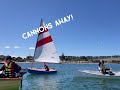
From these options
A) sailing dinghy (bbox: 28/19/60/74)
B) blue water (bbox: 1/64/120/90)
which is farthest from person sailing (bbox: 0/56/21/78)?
sailing dinghy (bbox: 28/19/60/74)

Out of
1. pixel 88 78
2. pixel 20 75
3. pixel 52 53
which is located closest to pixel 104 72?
pixel 88 78

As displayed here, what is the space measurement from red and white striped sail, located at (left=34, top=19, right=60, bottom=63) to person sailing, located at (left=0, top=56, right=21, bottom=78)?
2968 centimetres

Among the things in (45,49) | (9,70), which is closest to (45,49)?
(45,49)

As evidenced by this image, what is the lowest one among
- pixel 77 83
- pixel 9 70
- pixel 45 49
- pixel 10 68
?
pixel 77 83

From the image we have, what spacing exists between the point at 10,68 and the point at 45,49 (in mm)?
30840

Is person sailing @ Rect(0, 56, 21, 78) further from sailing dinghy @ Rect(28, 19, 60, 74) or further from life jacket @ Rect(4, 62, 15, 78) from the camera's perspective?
sailing dinghy @ Rect(28, 19, 60, 74)

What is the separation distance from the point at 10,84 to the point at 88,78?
2045 cm

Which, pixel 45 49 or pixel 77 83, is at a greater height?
pixel 45 49

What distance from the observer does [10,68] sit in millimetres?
20781

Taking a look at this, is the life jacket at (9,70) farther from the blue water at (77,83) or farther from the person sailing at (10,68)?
the blue water at (77,83)

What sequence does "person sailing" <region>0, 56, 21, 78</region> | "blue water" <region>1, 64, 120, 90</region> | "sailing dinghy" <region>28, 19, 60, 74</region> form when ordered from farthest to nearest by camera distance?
"sailing dinghy" <region>28, 19, 60, 74</region> → "blue water" <region>1, 64, 120, 90</region> → "person sailing" <region>0, 56, 21, 78</region>

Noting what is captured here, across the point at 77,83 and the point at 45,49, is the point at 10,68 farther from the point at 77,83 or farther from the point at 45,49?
the point at 45,49

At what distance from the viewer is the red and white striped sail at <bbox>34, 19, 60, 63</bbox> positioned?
51.1 meters

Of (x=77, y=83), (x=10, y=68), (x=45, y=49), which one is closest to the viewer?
(x=10, y=68)
